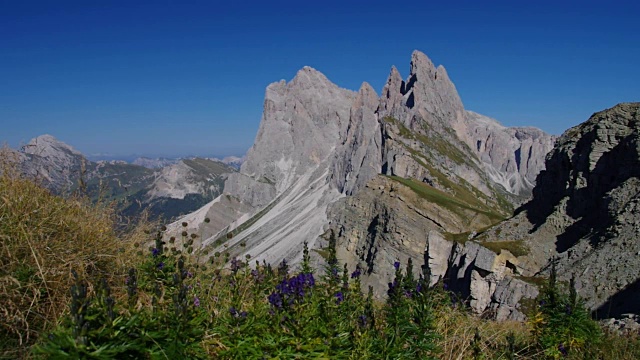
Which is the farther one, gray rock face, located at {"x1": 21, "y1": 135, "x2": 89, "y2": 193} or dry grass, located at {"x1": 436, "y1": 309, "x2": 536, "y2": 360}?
gray rock face, located at {"x1": 21, "y1": 135, "x2": 89, "y2": 193}

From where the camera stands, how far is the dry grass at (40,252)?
17.5ft

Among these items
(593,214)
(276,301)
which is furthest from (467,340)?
(593,214)

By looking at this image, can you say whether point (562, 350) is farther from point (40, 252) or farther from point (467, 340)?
point (40, 252)

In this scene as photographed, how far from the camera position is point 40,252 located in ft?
19.8

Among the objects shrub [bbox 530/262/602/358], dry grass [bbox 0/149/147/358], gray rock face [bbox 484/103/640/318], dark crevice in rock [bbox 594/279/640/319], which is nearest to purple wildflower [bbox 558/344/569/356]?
shrub [bbox 530/262/602/358]

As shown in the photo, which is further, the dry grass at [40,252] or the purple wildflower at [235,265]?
the purple wildflower at [235,265]

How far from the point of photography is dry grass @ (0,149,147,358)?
5.34m

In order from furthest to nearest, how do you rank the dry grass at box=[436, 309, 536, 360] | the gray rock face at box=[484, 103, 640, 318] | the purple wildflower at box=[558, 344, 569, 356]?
the gray rock face at box=[484, 103, 640, 318] < the purple wildflower at box=[558, 344, 569, 356] < the dry grass at box=[436, 309, 536, 360]

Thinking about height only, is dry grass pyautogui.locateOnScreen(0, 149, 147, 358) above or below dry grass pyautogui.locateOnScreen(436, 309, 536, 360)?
above

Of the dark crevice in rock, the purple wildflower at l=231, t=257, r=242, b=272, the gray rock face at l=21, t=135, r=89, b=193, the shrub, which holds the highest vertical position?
the gray rock face at l=21, t=135, r=89, b=193

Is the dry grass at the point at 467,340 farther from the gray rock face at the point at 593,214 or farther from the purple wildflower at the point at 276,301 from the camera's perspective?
the gray rock face at the point at 593,214

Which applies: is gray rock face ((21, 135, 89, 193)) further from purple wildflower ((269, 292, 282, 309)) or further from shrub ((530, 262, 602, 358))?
shrub ((530, 262, 602, 358))

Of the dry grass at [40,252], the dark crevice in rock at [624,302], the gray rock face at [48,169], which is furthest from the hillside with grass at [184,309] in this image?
the dark crevice in rock at [624,302]

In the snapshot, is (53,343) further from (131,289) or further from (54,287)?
(54,287)
